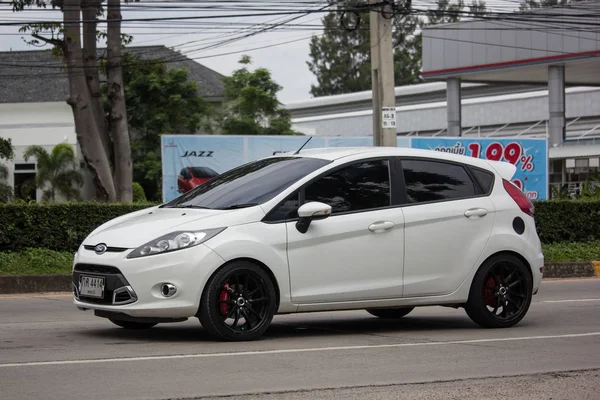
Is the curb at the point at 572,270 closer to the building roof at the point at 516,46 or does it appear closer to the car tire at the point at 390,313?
the car tire at the point at 390,313

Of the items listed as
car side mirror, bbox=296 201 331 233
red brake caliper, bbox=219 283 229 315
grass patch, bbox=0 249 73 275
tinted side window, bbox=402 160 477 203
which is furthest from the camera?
grass patch, bbox=0 249 73 275

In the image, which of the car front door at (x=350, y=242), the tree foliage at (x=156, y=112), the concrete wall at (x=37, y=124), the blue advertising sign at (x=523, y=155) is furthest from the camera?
the concrete wall at (x=37, y=124)

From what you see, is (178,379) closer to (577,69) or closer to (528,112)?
(577,69)

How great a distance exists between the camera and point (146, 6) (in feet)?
78.6

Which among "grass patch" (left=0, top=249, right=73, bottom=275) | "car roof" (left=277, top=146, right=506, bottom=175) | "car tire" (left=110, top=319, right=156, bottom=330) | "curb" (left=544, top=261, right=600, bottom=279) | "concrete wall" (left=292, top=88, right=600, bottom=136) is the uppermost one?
"concrete wall" (left=292, top=88, right=600, bottom=136)

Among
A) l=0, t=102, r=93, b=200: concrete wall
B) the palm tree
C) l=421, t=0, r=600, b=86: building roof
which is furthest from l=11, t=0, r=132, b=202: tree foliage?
l=0, t=102, r=93, b=200: concrete wall

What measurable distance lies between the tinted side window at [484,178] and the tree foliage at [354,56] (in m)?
72.5

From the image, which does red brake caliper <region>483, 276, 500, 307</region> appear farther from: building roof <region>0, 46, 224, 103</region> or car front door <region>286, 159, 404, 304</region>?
building roof <region>0, 46, 224, 103</region>

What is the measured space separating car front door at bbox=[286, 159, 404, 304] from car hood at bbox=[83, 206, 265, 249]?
46 centimetres

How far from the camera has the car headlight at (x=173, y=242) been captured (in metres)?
7.84

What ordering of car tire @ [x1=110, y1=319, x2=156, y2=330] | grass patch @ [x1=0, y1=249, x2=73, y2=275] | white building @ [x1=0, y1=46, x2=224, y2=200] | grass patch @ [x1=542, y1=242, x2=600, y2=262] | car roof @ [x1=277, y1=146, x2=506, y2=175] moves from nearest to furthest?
car tire @ [x1=110, y1=319, x2=156, y2=330], car roof @ [x1=277, y1=146, x2=506, y2=175], grass patch @ [x1=0, y1=249, x2=73, y2=275], grass patch @ [x1=542, y1=242, x2=600, y2=262], white building @ [x1=0, y1=46, x2=224, y2=200]

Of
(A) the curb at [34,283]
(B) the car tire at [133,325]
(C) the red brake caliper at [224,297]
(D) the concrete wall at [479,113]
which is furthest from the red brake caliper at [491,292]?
(D) the concrete wall at [479,113]

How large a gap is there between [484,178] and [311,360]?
10.3 feet

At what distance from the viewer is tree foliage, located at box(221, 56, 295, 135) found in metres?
45.1
